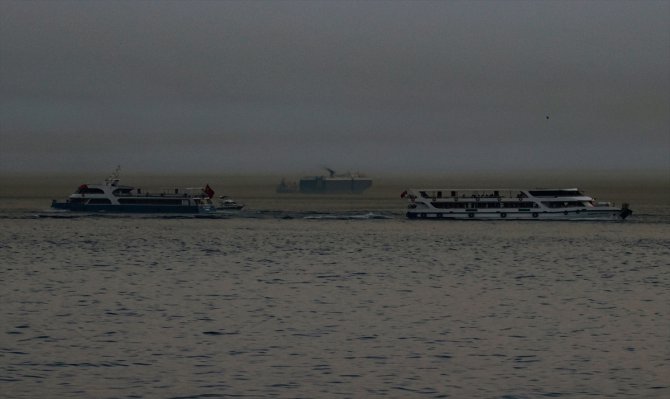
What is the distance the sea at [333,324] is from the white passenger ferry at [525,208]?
2615 inches

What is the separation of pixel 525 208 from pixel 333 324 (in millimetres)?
129771

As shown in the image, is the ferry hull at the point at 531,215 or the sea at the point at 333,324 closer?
the sea at the point at 333,324

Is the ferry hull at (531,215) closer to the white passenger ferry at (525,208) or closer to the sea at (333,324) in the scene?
the white passenger ferry at (525,208)

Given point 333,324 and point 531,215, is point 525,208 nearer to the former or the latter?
point 531,215

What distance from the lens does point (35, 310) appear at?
182 ft

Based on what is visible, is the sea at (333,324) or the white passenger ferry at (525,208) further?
the white passenger ferry at (525,208)

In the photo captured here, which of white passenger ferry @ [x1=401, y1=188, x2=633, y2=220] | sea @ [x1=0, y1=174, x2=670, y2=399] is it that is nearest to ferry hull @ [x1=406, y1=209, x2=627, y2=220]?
white passenger ferry @ [x1=401, y1=188, x2=633, y2=220]

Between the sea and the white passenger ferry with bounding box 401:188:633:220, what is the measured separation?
218 feet

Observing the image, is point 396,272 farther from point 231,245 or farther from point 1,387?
point 1,387

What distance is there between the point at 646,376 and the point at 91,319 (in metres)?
26.8

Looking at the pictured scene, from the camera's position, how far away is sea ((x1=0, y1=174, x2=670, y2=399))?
35719 mm

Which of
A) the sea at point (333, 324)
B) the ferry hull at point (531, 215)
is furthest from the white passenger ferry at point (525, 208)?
the sea at point (333, 324)

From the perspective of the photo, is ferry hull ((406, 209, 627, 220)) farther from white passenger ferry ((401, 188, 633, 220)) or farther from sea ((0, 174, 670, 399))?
sea ((0, 174, 670, 399))

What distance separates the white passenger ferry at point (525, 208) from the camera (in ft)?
577
